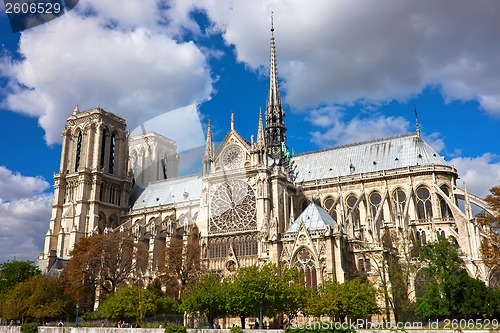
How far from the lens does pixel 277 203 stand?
Answer: 172 feet

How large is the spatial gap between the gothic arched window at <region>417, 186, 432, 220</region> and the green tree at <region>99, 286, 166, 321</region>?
95.3 feet

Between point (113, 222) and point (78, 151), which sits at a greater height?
point (78, 151)

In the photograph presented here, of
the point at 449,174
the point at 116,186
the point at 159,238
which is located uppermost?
the point at 116,186

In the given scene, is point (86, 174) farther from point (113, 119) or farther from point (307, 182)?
point (307, 182)

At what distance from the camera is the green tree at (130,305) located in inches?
1606

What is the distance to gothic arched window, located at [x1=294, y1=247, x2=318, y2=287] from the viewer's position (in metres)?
37.7

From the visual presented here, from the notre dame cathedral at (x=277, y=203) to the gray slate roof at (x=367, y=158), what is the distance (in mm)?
138

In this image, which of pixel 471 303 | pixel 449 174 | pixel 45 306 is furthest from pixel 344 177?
pixel 45 306

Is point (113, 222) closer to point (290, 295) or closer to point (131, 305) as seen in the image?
point (131, 305)

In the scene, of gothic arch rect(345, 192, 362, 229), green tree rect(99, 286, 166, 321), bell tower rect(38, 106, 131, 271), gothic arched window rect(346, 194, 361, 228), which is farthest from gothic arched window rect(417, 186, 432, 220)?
bell tower rect(38, 106, 131, 271)

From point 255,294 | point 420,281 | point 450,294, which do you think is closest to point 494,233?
point 420,281

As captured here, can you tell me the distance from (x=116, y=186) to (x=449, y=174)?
49.1 metres

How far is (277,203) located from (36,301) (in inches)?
1016

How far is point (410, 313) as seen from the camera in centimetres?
3397
